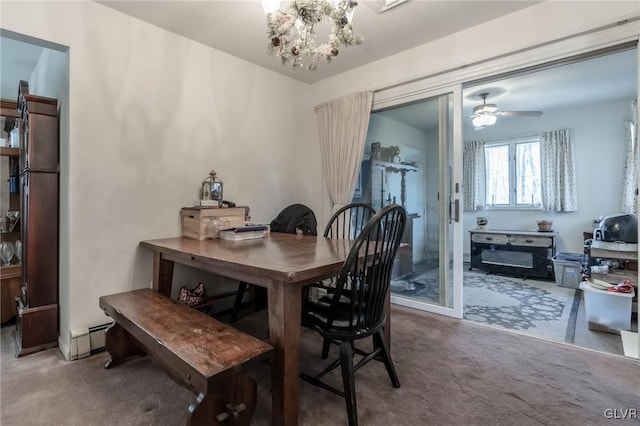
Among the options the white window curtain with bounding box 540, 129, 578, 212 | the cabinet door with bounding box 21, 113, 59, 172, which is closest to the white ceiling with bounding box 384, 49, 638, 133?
the white window curtain with bounding box 540, 129, 578, 212

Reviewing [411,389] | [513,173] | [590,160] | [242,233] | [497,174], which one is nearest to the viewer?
[411,389]

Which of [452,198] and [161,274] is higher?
[452,198]

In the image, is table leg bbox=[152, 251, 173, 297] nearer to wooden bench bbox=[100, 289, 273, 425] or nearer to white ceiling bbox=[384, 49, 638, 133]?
wooden bench bbox=[100, 289, 273, 425]

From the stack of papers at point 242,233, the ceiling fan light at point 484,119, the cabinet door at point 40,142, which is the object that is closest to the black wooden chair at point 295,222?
the stack of papers at point 242,233

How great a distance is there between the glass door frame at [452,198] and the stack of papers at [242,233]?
1.61m

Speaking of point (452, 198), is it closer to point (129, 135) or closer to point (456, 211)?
point (456, 211)

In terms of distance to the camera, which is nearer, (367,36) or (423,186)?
(367,36)

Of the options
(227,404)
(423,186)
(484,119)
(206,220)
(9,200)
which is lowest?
(227,404)

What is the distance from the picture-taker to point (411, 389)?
1586mm

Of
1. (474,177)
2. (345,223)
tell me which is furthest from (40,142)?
(474,177)

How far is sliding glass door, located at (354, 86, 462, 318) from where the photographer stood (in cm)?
260

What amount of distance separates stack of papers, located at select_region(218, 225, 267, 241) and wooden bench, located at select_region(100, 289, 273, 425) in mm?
678

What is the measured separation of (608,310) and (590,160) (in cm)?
298

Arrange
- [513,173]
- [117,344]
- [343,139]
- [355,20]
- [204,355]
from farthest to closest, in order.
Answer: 1. [513,173]
2. [343,139]
3. [355,20]
4. [117,344]
5. [204,355]
